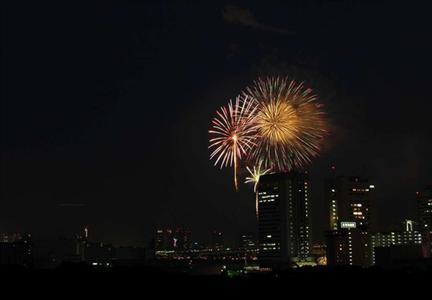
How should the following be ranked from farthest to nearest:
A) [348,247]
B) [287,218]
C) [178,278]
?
[287,218]
[348,247]
[178,278]

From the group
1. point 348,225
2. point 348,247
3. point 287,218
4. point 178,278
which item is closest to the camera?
point 178,278

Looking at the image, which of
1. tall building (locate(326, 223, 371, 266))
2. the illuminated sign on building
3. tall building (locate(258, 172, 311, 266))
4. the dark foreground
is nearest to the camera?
the dark foreground

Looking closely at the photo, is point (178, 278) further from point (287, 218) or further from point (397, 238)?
point (397, 238)

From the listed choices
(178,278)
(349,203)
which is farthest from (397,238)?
(178,278)

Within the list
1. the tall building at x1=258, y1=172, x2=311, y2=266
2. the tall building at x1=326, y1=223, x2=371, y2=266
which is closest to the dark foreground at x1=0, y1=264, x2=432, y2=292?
the tall building at x1=326, y1=223, x2=371, y2=266

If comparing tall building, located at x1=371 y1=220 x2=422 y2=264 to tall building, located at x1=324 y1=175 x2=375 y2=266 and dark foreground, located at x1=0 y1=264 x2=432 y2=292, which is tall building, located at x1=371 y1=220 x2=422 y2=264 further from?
dark foreground, located at x1=0 y1=264 x2=432 y2=292

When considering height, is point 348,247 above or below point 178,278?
above

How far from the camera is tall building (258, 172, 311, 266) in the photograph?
15950 cm

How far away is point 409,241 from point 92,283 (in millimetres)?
137441

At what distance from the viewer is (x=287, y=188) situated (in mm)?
160000

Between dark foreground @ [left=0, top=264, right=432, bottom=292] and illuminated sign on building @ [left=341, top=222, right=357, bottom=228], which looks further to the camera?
illuminated sign on building @ [left=341, top=222, right=357, bottom=228]

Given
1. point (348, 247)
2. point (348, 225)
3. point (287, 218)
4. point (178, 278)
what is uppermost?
point (287, 218)

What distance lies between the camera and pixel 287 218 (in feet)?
524

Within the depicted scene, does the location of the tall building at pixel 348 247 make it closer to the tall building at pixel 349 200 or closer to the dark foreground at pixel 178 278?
the tall building at pixel 349 200
